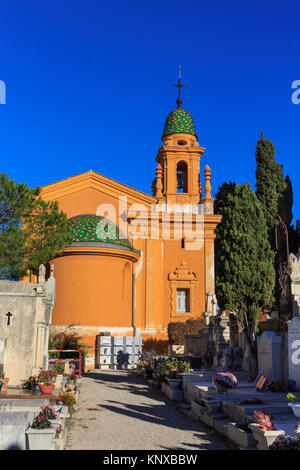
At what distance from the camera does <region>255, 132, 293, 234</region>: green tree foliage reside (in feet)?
115

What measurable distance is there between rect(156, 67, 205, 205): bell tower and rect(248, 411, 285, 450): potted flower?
21.1m

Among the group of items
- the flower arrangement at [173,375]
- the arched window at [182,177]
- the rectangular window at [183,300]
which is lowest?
the flower arrangement at [173,375]

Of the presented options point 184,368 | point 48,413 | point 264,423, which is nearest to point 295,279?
point 184,368

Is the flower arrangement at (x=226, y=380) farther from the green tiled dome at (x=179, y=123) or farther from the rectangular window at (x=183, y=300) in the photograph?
the green tiled dome at (x=179, y=123)

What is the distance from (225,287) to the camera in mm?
20031

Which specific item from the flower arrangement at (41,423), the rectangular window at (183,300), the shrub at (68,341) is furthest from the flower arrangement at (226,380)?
the rectangular window at (183,300)

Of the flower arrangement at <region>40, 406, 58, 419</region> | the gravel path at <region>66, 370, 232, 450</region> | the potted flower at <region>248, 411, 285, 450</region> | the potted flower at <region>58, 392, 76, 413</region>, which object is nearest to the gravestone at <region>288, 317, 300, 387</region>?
the gravel path at <region>66, 370, 232, 450</region>

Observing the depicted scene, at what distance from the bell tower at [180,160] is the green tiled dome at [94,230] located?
15.4 feet

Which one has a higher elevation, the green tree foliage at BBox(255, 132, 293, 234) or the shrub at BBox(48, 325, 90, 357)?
the green tree foliage at BBox(255, 132, 293, 234)

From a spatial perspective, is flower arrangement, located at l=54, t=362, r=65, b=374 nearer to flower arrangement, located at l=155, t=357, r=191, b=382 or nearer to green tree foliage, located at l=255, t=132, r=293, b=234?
flower arrangement, located at l=155, t=357, r=191, b=382

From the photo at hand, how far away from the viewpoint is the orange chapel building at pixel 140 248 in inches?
920

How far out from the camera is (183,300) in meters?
27.0
